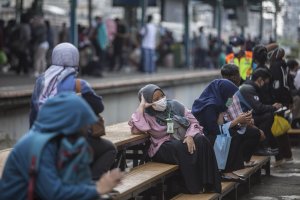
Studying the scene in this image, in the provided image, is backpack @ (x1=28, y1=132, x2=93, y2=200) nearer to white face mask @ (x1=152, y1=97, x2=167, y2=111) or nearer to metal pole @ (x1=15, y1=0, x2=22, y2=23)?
white face mask @ (x1=152, y1=97, x2=167, y2=111)

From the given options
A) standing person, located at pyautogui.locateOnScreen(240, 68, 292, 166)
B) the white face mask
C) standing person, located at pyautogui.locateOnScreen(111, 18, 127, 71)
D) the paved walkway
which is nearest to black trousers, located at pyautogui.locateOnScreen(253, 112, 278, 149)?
standing person, located at pyautogui.locateOnScreen(240, 68, 292, 166)

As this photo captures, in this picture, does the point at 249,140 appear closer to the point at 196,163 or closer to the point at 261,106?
the point at 261,106

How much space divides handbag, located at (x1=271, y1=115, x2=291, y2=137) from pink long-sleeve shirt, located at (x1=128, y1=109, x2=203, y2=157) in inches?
143

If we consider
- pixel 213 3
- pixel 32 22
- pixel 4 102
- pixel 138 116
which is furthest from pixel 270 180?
pixel 213 3

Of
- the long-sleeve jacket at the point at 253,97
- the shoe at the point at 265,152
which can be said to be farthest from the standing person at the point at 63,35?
the long-sleeve jacket at the point at 253,97

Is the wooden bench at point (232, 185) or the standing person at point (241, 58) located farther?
the standing person at point (241, 58)

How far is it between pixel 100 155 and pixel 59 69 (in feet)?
2.89

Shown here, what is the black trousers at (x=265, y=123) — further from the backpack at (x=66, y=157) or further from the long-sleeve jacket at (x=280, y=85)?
the backpack at (x=66, y=157)

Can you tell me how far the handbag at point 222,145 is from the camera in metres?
9.21

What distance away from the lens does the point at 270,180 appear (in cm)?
1115

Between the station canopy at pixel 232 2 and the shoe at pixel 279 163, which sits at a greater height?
the station canopy at pixel 232 2

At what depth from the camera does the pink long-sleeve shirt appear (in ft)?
27.7

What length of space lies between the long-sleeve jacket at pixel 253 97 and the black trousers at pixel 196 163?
2.39 m

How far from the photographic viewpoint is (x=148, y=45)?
2608 cm
